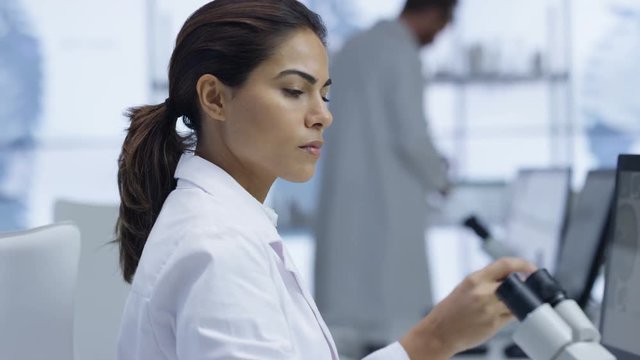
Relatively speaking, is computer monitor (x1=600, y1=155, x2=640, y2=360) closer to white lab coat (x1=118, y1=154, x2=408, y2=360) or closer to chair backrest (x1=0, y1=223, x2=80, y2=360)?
white lab coat (x1=118, y1=154, x2=408, y2=360)

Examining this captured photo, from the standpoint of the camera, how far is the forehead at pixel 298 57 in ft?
3.76

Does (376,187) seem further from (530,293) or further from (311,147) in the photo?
(530,293)

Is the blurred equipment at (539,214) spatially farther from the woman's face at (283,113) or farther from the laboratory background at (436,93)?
the laboratory background at (436,93)

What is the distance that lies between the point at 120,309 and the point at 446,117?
11.0 feet

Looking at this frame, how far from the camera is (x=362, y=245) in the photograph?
12.7ft

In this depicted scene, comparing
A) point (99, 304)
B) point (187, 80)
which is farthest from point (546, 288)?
point (99, 304)

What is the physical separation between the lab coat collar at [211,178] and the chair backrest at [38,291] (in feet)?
0.75

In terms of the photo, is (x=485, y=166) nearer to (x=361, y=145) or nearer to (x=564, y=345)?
(x=361, y=145)

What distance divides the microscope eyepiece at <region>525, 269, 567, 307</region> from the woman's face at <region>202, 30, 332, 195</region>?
45cm

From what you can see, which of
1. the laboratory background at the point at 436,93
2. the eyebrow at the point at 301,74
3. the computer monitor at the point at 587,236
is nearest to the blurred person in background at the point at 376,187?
the laboratory background at the point at 436,93

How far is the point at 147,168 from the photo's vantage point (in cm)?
127

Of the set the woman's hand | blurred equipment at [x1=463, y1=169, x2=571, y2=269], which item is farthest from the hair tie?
blurred equipment at [x1=463, y1=169, x2=571, y2=269]

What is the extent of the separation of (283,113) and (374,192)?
272 cm

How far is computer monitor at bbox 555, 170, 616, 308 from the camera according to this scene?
2063 millimetres
